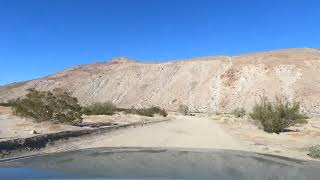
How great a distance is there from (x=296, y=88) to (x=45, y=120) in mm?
71052

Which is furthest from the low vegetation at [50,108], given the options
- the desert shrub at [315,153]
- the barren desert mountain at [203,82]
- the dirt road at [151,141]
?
the barren desert mountain at [203,82]

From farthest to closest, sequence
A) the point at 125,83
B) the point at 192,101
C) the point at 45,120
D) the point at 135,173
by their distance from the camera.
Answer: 1. the point at 125,83
2. the point at 192,101
3. the point at 45,120
4. the point at 135,173

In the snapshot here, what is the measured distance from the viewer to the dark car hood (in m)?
9.82

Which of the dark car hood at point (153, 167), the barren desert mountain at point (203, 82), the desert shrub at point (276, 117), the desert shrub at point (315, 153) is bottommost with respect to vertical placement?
the desert shrub at point (315, 153)

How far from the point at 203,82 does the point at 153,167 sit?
103m

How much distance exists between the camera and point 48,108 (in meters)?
32.9

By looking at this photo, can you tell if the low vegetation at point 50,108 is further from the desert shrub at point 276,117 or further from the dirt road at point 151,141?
the desert shrub at point 276,117

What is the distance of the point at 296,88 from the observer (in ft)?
310

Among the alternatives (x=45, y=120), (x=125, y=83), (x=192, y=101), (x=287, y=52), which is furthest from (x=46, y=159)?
(x=287, y=52)

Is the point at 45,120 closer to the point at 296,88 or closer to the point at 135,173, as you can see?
the point at 135,173

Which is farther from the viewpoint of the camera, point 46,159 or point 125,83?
point 125,83

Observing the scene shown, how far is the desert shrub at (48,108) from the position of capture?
3266 centimetres

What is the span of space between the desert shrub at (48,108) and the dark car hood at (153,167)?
18872mm

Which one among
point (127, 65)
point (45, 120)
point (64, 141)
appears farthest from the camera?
point (127, 65)
